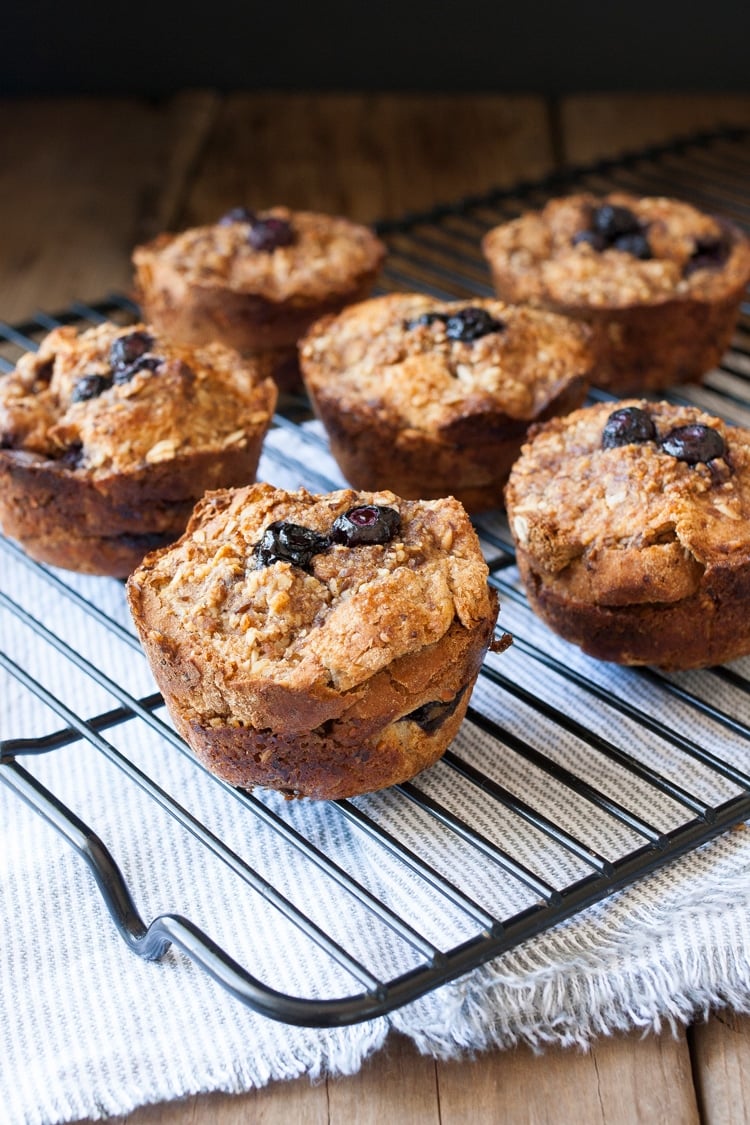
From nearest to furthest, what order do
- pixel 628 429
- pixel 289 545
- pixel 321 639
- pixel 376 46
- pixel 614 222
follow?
pixel 321 639, pixel 289 545, pixel 628 429, pixel 614 222, pixel 376 46

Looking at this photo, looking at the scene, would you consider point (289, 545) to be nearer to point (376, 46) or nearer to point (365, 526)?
point (365, 526)

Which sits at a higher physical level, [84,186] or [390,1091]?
[390,1091]

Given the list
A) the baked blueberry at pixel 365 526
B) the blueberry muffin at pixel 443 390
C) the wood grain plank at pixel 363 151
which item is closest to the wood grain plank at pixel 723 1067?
the baked blueberry at pixel 365 526

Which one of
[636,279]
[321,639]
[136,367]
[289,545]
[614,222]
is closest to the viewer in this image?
[321,639]

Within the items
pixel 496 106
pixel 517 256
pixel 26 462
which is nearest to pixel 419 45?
pixel 496 106

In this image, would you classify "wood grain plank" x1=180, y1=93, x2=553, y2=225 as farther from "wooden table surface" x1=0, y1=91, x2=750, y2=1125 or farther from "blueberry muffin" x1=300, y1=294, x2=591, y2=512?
"blueberry muffin" x1=300, y1=294, x2=591, y2=512

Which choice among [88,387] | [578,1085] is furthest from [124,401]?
[578,1085]

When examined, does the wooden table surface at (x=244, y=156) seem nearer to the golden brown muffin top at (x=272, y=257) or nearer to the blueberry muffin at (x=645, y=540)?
the golden brown muffin top at (x=272, y=257)

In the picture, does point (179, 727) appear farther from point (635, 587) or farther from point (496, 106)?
point (496, 106)
